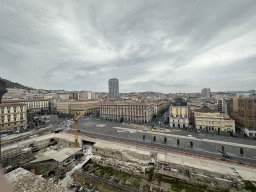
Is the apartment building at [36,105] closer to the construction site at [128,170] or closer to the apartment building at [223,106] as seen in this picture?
the construction site at [128,170]

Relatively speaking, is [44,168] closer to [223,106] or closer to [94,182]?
[94,182]

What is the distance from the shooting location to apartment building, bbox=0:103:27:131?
3888 centimetres

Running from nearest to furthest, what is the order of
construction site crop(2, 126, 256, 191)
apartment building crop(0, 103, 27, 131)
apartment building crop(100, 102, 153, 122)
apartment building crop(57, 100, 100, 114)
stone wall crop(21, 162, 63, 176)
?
1. construction site crop(2, 126, 256, 191)
2. stone wall crop(21, 162, 63, 176)
3. apartment building crop(0, 103, 27, 131)
4. apartment building crop(100, 102, 153, 122)
5. apartment building crop(57, 100, 100, 114)

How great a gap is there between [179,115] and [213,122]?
10893 mm

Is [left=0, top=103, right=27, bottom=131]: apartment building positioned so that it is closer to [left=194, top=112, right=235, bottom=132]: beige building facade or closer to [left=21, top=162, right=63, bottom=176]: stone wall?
[left=21, top=162, right=63, bottom=176]: stone wall

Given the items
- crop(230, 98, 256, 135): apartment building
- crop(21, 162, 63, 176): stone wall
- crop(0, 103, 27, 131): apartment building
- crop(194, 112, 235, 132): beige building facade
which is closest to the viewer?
crop(21, 162, 63, 176): stone wall

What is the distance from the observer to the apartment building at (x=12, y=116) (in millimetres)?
Answer: 38875

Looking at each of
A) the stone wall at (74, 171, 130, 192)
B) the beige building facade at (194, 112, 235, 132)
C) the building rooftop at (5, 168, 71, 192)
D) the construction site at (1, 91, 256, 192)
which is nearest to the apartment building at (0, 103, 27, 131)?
the construction site at (1, 91, 256, 192)

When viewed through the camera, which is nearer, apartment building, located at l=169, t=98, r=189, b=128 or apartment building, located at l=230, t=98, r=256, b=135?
apartment building, located at l=230, t=98, r=256, b=135

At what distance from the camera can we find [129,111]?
199 ft

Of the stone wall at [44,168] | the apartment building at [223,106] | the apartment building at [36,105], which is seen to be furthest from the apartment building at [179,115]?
the apartment building at [36,105]

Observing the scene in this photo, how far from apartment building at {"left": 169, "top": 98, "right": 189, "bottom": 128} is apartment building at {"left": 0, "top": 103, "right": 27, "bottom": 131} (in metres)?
55.7

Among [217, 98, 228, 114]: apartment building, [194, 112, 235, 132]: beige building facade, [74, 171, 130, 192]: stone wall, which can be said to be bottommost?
[74, 171, 130, 192]: stone wall

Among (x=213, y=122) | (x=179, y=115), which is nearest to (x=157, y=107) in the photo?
(x=179, y=115)
